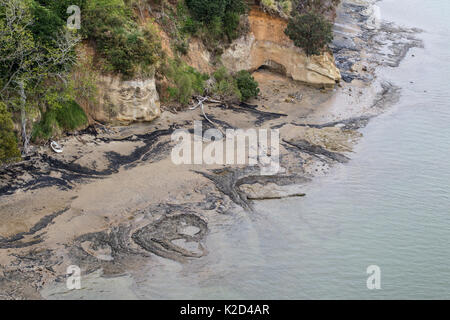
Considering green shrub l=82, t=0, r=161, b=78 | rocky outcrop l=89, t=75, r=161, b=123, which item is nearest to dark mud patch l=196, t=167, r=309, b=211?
rocky outcrop l=89, t=75, r=161, b=123

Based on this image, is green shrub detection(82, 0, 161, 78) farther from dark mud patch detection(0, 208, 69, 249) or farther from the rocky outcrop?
dark mud patch detection(0, 208, 69, 249)

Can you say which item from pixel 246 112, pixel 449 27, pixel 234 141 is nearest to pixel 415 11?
pixel 449 27

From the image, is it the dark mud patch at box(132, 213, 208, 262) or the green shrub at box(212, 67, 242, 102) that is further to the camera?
the green shrub at box(212, 67, 242, 102)

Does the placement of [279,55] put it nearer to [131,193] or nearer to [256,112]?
[256,112]

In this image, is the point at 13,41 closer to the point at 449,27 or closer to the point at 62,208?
the point at 62,208

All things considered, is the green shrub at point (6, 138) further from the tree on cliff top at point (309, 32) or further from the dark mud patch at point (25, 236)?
the tree on cliff top at point (309, 32)
